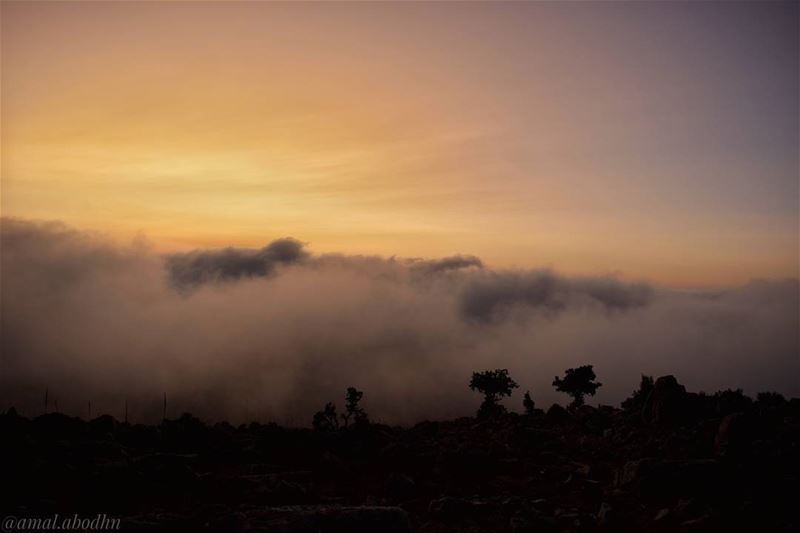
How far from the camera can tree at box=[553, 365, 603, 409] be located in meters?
38.2

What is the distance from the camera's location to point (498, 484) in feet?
55.3

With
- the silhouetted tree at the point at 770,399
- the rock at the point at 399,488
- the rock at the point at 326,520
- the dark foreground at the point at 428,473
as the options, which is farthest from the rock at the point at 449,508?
the silhouetted tree at the point at 770,399

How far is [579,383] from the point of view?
126 ft

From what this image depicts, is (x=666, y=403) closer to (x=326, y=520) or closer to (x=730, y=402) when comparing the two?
(x=730, y=402)

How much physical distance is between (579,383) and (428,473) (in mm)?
23598

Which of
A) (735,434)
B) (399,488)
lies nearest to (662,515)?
(735,434)

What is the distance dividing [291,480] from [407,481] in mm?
3456

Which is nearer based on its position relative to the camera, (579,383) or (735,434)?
(735,434)

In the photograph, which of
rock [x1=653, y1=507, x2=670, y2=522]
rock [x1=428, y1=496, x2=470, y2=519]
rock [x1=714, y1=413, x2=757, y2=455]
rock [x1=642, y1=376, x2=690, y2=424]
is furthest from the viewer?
rock [x1=642, y1=376, x2=690, y2=424]

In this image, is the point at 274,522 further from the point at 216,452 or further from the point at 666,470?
the point at 666,470

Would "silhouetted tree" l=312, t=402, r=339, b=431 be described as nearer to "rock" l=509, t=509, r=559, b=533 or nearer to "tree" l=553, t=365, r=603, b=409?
"rock" l=509, t=509, r=559, b=533

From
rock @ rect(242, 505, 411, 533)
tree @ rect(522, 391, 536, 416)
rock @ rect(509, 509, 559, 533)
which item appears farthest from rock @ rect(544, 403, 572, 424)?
rock @ rect(242, 505, 411, 533)

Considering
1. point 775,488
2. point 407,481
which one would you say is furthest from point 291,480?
point 775,488

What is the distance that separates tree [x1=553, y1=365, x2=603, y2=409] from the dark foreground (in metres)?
15.1
